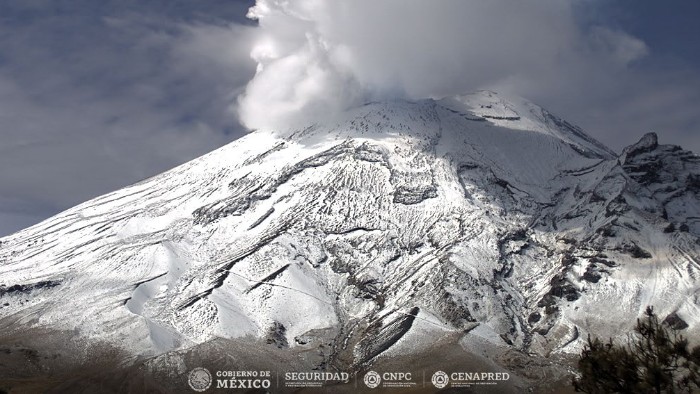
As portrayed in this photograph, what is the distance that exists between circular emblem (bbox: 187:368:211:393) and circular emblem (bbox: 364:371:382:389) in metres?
29.5

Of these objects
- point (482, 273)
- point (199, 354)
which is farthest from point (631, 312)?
point (199, 354)

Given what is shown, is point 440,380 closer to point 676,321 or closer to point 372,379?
point 372,379

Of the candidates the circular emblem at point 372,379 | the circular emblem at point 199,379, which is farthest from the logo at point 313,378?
the circular emblem at point 199,379

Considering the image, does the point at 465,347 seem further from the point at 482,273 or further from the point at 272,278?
the point at 272,278

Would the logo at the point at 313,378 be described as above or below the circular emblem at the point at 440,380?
above

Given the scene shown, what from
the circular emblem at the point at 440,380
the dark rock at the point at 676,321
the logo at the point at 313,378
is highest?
the dark rock at the point at 676,321

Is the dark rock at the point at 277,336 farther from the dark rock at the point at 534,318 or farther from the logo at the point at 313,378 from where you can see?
the dark rock at the point at 534,318

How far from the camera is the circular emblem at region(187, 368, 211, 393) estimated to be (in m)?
136

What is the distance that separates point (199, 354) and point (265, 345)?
15199mm

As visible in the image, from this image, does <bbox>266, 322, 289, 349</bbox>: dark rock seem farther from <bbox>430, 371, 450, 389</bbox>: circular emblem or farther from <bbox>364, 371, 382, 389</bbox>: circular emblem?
<bbox>430, 371, 450, 389</bbox>: circular emblem

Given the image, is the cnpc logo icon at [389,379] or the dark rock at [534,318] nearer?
the cnpc logo icon at [389,379]

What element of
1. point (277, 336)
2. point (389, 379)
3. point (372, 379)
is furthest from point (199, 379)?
point (389, 379)

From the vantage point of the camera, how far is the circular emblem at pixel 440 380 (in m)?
134

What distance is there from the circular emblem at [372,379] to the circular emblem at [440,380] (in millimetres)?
10653
